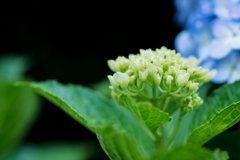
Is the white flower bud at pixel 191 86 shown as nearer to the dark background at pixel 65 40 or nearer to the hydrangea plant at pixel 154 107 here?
the hydrangea plant at pixel 154 107

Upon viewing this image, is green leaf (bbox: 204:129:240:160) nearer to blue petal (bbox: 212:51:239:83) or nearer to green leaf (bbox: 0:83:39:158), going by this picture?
blue petal (bbox: 212:51:239:83)

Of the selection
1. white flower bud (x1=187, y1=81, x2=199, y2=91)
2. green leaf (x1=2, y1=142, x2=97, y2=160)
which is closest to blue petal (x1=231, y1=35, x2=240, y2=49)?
white flower bud (x1=187, y1=81, x2=199, y2=91)

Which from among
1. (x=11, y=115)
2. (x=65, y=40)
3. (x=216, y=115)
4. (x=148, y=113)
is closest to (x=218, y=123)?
(x=216, y=115)

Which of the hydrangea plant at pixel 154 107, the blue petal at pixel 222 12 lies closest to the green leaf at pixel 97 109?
the hydrangea plant at pixel 154 107

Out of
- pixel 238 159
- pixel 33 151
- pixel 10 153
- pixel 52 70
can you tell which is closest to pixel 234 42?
pixel 238 159

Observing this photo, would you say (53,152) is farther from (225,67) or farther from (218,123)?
(218,123)

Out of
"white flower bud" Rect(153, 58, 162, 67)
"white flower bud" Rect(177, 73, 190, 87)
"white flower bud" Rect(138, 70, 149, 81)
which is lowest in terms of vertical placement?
"white flower bud" Rect(177, 73, 190, 87)
